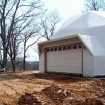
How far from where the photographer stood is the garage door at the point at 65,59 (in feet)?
44.9

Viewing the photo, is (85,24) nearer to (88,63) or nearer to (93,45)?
(93,45)

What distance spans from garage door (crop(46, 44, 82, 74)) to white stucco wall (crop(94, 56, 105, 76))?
1221 mm

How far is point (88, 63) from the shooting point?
501 inches

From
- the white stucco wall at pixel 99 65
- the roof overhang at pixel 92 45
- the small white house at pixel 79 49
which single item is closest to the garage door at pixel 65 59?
the small white house at pixel 79 49

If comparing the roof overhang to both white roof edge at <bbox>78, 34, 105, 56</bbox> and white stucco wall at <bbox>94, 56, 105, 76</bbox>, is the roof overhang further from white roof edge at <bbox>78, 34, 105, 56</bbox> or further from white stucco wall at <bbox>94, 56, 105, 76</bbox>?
white stucco wall at <bbox>94, 56, 105, 76</bbox>

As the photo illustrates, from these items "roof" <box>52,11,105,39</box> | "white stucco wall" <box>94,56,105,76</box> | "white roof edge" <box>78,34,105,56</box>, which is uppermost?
"roof" <box>52,11,105,39</box>

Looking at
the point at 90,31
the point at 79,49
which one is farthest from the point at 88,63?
the point at 90,31

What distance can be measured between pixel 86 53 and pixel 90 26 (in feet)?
8.29

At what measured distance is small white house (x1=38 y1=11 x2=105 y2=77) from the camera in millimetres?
12680

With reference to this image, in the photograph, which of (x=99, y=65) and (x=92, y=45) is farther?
(x=92, y=45)

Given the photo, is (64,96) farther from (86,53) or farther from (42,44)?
(42,44)

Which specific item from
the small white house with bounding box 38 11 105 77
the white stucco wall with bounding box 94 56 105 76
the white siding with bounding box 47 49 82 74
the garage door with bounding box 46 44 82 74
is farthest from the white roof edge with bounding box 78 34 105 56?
the white siding with bounding box 47 49 82 74

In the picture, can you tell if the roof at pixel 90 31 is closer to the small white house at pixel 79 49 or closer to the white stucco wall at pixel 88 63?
the small white house at pixel 79 49

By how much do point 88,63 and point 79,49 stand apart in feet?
4.23
